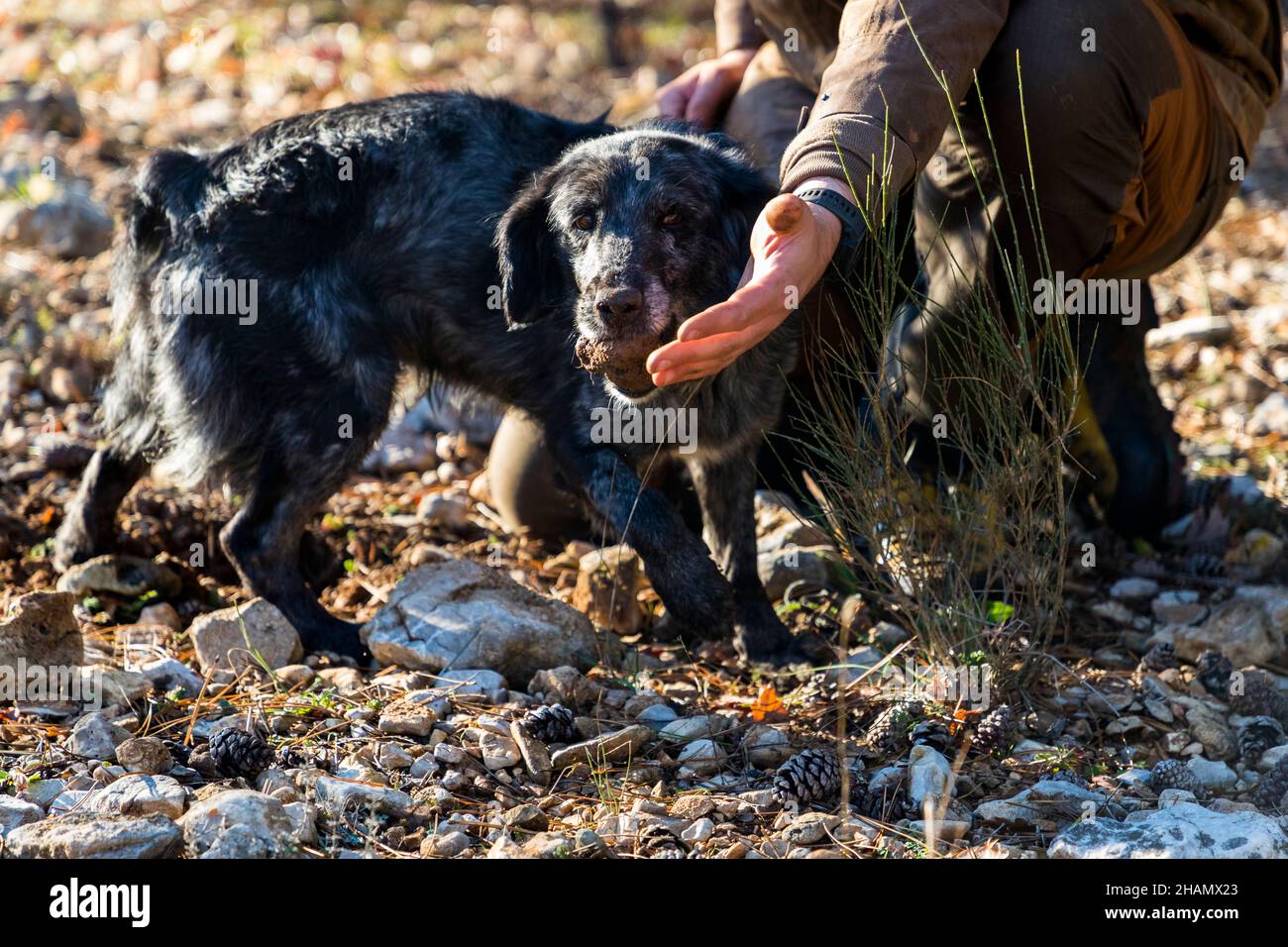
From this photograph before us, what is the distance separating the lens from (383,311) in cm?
417

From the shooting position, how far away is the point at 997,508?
10.6 ft

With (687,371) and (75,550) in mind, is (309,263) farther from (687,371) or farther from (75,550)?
(687,371)

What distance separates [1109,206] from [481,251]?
180cm

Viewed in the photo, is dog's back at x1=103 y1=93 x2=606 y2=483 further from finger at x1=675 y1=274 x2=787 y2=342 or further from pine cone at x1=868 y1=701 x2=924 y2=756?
pine cone at x1=868 y1=701 x2=924 y2=756

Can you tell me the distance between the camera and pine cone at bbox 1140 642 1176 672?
11.9 ft

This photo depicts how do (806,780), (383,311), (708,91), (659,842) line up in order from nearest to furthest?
(659,842) < (806,780) < (383,311) < (708,91)

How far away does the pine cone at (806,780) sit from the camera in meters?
2.85

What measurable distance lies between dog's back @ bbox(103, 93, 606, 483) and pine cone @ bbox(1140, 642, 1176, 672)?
2.09 metres

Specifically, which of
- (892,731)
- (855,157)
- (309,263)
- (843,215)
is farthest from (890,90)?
(309,263)

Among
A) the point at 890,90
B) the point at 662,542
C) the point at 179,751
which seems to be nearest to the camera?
the point at 179,751

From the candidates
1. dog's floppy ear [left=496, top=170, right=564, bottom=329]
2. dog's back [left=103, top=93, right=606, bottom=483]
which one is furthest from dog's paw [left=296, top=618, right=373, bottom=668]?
dog's floppy ear [left=496, top=170, right=564, bottom=329]

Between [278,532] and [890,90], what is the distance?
218cm

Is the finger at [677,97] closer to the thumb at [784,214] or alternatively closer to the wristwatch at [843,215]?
the wristwatch at [843,215]
